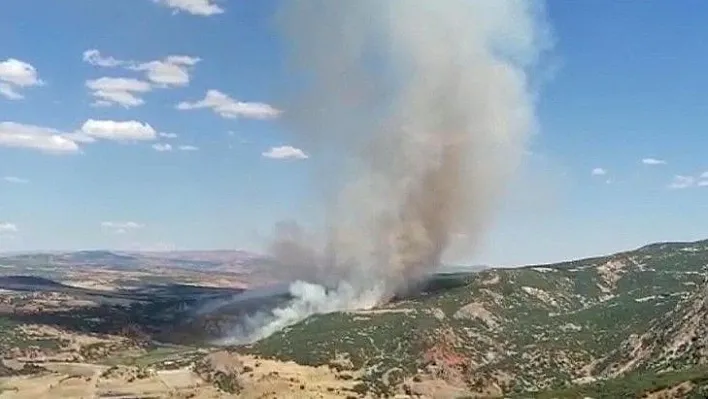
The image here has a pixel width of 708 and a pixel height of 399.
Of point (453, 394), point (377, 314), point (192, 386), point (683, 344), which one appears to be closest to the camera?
point (683, 344)

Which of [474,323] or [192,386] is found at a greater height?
[474,323]

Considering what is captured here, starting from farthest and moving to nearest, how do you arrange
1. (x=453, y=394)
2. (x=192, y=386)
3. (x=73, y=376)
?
1. (x=73, y=376)
2. (x=192, y=386)
3. (x=453, y=394)

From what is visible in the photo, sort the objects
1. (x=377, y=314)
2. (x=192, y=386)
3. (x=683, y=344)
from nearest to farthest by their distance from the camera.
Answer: (x=683, y=344) → (x=192, y=386) → (x=377, y=314)

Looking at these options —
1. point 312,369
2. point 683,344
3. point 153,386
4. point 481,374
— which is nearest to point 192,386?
point 153,386

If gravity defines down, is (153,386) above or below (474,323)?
below

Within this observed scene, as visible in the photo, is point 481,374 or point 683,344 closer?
point 683,344

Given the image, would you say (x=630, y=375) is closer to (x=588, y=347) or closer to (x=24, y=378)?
(x=588, y=347)

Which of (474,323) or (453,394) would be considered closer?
(453,394)

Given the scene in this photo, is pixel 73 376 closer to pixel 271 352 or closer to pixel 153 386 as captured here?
pixel 153 386

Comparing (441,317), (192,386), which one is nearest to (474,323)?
(441,317)
